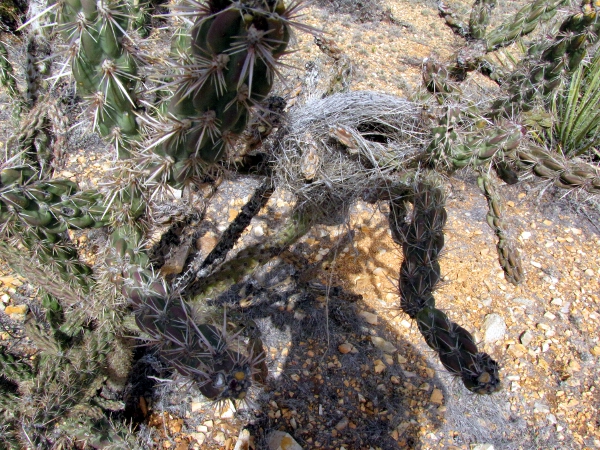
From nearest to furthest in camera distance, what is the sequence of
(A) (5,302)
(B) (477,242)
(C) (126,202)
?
(C) (126,202) → (A) (5,302) → (B) (477,242)

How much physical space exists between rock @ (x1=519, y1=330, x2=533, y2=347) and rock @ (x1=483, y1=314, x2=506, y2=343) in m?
0.10

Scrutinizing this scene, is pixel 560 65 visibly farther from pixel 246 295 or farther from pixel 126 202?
pixel 126 202

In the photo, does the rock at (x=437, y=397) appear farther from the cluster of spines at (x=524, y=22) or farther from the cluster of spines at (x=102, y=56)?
the cluster of spines at (x=524, y=22)

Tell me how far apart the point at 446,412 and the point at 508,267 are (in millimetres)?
1131

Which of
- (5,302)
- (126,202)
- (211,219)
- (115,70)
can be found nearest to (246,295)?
(211,219)

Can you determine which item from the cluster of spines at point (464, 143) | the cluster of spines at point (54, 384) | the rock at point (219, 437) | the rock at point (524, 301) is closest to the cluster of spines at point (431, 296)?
the cluster of spines at point (464, 143)

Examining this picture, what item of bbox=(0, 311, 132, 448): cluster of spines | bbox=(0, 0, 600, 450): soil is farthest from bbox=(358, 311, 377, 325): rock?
bbox=(0, 311, 132, 448): cluster of spines

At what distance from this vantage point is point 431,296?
1.99m

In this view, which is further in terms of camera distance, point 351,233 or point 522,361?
point 351,233

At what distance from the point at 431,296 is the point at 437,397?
59cm

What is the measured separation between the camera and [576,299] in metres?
2.69

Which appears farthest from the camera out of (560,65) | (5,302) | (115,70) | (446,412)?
(560,65)

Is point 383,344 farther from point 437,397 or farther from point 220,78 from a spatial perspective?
point 220,78

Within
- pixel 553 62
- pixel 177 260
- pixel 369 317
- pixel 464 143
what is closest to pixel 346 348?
pixel 369 317
